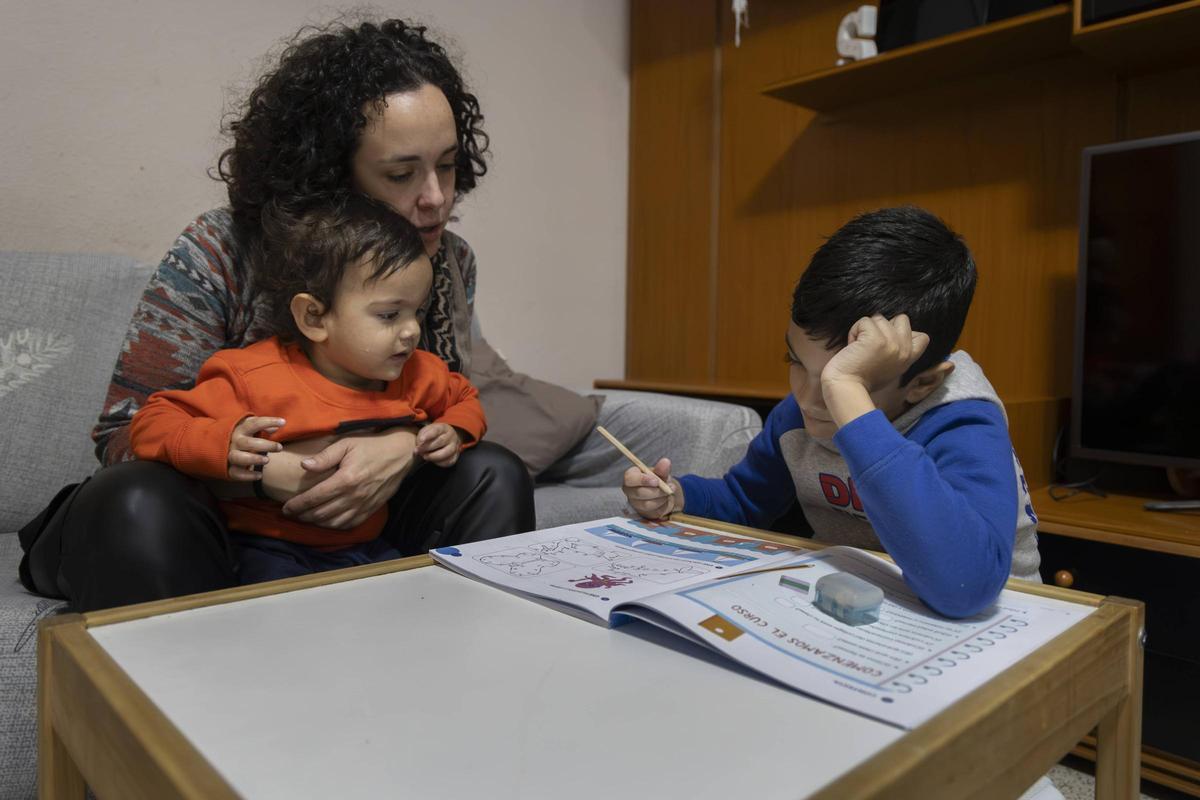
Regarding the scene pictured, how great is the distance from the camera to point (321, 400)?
3.39 ft

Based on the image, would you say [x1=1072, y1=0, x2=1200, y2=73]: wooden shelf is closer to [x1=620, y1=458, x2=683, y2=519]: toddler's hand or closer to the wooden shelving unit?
the wooden shelving unit

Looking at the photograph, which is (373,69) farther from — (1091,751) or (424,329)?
(1091,751)

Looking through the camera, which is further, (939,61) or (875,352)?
(939,61)

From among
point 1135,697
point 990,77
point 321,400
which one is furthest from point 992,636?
point 990,77

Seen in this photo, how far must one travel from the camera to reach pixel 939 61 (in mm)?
1879

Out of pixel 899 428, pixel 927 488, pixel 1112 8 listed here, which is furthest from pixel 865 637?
pixel 1112 8

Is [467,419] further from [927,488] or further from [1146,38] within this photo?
[1146,38]

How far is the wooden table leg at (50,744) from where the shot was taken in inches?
23.1

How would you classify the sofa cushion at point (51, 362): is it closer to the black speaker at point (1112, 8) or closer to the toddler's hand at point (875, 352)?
the toddler's hand at point (875, 352)

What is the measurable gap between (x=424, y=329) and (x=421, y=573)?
26.5 inches

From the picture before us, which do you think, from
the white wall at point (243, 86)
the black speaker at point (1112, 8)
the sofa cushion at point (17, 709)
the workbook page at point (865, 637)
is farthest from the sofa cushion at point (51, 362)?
the black speaker at point (1112, 8)

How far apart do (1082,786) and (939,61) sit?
1476mm

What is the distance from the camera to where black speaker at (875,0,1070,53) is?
171 centimetres

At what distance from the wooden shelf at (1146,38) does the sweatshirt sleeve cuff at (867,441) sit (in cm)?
118
